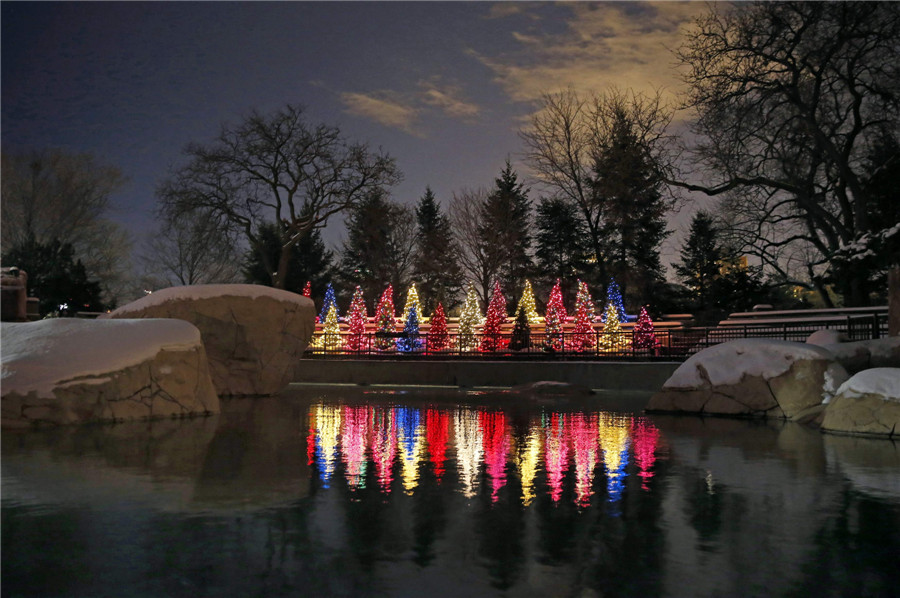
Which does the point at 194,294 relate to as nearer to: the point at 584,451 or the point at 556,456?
the point at 584,451

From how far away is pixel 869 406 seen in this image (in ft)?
38.4

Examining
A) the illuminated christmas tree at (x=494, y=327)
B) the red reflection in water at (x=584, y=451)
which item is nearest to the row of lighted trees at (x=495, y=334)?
the illuminated christmas tree at (x=494, y=327)

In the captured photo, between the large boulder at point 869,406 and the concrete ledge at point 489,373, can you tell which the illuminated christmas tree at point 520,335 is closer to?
the concrete ledge at point 489,373

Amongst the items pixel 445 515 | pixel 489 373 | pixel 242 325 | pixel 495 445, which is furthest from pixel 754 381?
pixel 489 373

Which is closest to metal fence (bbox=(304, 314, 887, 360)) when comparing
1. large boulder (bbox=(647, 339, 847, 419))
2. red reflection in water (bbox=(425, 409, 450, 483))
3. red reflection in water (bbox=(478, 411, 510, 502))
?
large boulder (bbox=(647, 339, 847, 419))

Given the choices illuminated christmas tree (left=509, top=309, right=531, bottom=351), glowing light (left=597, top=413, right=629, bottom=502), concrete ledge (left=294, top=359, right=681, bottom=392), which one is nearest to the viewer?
glowing light (left=597, top=413, right=629, bottom=502)

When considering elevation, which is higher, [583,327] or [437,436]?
[583,327]

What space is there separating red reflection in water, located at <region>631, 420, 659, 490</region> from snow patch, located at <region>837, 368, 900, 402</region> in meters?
3.03

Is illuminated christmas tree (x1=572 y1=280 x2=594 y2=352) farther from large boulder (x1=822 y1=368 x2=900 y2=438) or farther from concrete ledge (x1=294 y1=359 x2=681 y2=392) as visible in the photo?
large boulder (x1=822 y1=368 x2=900 y2=438)

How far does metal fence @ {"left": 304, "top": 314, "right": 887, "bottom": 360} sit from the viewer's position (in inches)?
1001

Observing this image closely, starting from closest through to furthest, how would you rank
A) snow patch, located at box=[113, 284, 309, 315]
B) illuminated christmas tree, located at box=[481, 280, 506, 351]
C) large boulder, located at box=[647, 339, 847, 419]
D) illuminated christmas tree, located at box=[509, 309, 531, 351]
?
1. large boulder, located at box=[647, 339, 847, 419]
2. snow patch, located at box=[113, 284, 309, 315]
3. illuminated christmas tree, located at box=[509, 309, 531, 351]
4. illuminated christmas tree, located at box=[481, 280, 506, 351]

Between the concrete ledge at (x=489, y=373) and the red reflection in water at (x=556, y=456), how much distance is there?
1052cm

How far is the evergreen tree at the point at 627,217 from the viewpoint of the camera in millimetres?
39406

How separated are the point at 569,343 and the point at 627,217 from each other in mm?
17993
